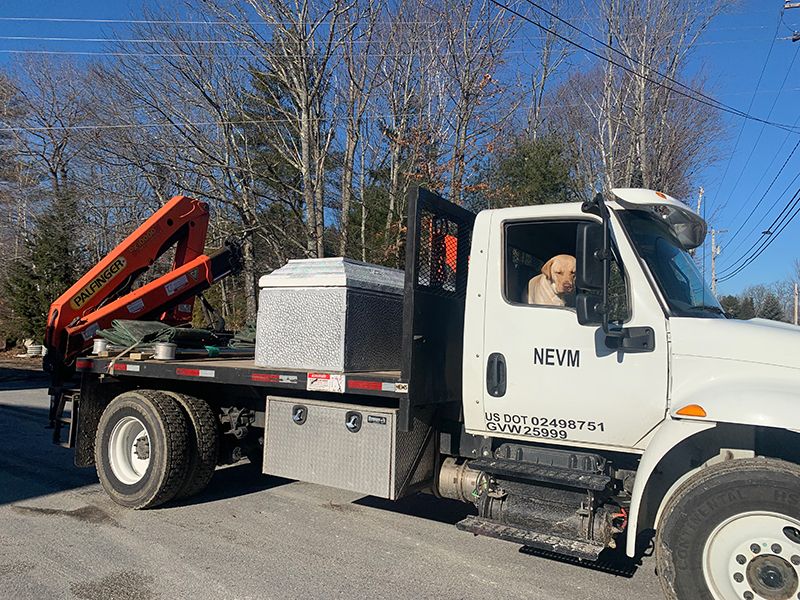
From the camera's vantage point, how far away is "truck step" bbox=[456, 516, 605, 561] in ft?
12.8

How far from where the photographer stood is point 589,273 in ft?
12.4

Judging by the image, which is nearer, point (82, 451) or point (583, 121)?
point (82, 451)

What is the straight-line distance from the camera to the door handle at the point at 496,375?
4.37 metres

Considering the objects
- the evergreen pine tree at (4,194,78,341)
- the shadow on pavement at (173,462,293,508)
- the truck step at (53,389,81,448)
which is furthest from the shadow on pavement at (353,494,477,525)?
the evergreen pine tree at (4,194,78,341)

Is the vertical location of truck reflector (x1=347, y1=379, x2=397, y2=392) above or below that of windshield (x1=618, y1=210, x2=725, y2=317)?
below

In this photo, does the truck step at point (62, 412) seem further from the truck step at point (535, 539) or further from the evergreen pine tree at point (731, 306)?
the evergreen pine tree at point (731, 306)

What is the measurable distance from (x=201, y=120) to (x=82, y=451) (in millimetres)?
11703

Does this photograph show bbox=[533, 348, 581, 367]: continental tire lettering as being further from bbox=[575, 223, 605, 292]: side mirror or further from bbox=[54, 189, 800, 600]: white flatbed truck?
bbox=[575, 223, 605, 292]: side mirror

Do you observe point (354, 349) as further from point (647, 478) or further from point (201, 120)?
point (201, 120)

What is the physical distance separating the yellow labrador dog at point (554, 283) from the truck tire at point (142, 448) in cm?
338

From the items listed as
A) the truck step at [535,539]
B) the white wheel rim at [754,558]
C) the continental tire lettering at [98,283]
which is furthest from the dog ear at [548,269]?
the continental tire lettering at [98,283]

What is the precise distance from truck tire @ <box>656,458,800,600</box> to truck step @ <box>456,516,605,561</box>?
415 mm

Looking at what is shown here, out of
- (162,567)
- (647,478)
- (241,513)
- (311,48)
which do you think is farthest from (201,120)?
(647,478)

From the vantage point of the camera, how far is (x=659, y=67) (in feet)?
68.8
